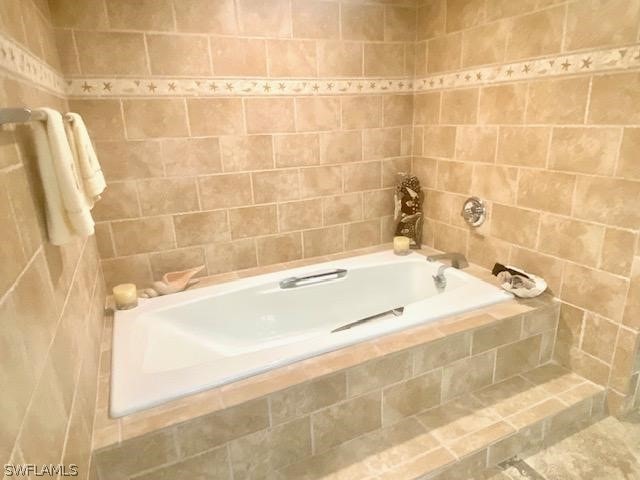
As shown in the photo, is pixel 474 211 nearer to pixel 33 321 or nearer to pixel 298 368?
pixel 298 368

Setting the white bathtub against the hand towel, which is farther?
the white bathtub

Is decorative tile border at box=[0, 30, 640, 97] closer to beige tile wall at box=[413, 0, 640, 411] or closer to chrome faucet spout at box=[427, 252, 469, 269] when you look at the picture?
beige tile wall at box=[413, 0, 640, 411]

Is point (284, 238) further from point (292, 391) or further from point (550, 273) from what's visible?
point (550, 273)

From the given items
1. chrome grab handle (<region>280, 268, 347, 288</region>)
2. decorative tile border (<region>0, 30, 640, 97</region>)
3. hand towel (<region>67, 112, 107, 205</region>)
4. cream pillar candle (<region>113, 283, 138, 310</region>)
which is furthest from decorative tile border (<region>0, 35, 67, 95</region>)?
chrome grab handle (<region>280, 268, 347, 288</region>)

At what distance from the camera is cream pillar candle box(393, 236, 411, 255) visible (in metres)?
2.34

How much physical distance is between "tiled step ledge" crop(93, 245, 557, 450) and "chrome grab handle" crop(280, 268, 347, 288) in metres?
0.70

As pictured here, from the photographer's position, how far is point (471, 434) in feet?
4.60

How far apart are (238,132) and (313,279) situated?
870mm

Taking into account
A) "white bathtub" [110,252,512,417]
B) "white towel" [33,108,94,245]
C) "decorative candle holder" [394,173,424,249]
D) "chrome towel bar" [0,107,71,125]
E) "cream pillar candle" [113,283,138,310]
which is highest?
"chrome towel bar" [0,107,71,125]

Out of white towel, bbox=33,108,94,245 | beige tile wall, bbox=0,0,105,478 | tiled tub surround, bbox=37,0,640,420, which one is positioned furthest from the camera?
tiled tub surround, bbox=37,0,640,420

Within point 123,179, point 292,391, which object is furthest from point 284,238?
point 292,391

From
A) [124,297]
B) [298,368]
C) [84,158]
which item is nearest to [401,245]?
[298,368]

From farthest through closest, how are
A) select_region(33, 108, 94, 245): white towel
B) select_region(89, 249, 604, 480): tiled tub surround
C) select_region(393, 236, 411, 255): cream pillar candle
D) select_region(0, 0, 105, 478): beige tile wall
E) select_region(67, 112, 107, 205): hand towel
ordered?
select_region(393, 236, 411, 255): cream pillar candle, select_region(89, 249, 604, 480): tiled tub surround, select_region(67, 112, 107, 205): hand towel, select_region(33, 108, 94, 245): white towel, select_region(0, 0, 105, 478): beige tile wall

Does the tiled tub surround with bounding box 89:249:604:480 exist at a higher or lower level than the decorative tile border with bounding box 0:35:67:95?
lower
